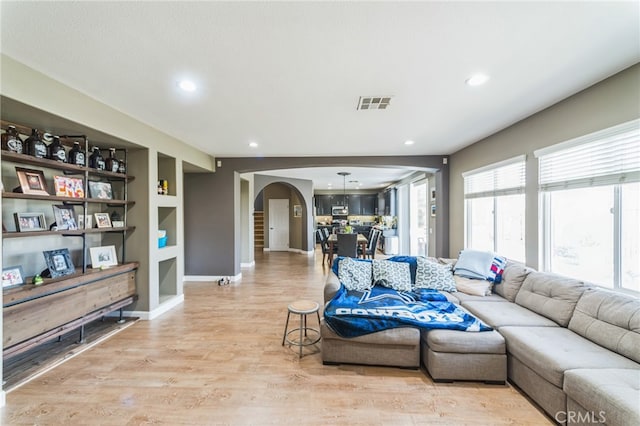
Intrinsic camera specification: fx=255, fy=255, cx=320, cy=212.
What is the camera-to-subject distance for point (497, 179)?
12.1 ft

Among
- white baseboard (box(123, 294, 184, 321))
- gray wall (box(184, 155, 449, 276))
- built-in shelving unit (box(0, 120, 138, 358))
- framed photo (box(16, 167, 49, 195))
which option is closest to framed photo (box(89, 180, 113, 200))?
built-in shelving unit (box(0, 120, 138, 358))

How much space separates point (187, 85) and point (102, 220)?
2.15 metres

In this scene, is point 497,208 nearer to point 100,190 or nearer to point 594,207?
point 594,207

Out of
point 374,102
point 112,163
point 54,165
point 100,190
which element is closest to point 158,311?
point 100,190

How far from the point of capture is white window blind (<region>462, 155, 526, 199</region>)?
3.28 m

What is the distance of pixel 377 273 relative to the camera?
11.1ft

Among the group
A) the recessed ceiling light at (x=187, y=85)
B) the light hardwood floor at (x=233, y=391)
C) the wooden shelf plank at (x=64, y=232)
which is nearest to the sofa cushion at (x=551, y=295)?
the light hardwood floor at (x=233, y=391)

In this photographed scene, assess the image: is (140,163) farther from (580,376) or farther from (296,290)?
(580,376)

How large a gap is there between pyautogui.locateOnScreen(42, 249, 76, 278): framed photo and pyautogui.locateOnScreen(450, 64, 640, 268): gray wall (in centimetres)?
518

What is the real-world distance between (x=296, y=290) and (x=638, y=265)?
4.21 meters

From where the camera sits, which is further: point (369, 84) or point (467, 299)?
point (467, 299)

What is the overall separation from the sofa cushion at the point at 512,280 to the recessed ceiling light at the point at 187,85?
3.88m

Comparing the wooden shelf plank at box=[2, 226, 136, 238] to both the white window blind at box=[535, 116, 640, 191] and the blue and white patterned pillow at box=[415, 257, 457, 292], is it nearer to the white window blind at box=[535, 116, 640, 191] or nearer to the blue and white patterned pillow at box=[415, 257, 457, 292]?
the blue and white patterned pillow at box=[415, 257, 457, 292]

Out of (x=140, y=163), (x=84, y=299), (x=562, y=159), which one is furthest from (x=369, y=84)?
(x=84, y=299)
